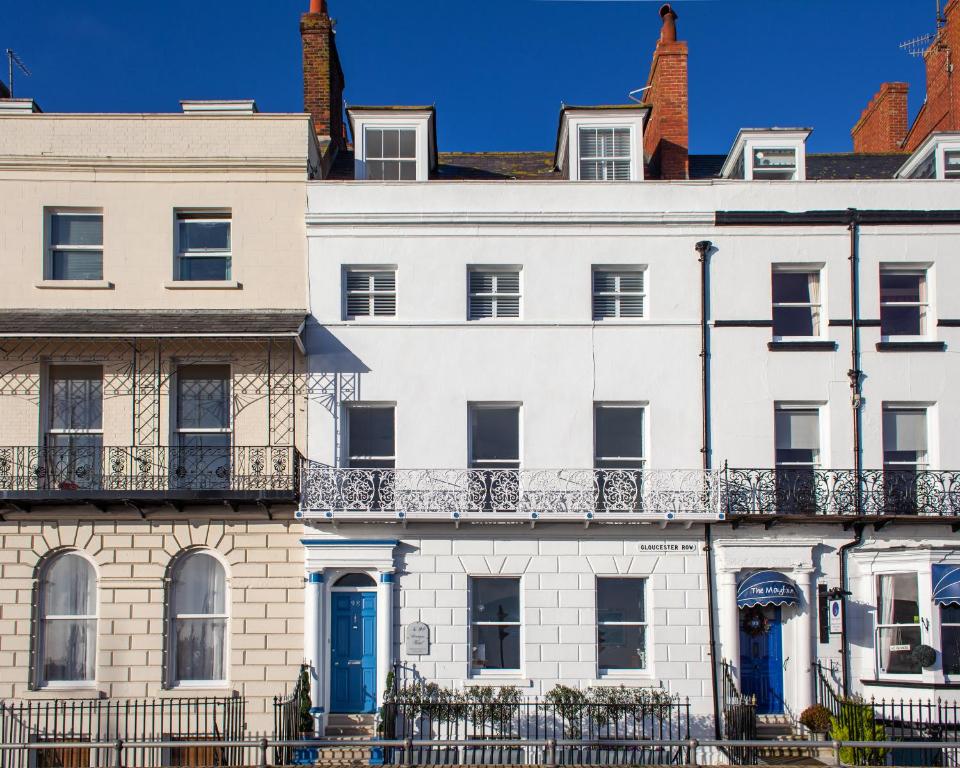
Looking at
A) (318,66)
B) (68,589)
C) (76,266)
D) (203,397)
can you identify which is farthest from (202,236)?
(68,589)

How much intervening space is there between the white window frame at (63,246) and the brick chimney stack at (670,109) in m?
11.6

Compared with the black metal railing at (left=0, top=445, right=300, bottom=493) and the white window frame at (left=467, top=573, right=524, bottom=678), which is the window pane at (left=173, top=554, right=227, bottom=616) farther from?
the white window frame at (left=467, top=573, right=524, bottom=678)

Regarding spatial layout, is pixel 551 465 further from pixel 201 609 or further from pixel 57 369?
pixel 57 369

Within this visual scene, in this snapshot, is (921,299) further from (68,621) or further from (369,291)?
(68,621)

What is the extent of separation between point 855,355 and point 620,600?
6.42 metres

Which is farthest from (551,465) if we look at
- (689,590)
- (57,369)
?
(57,369)

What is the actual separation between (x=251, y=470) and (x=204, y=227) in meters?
4.99

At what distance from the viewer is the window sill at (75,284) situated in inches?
785

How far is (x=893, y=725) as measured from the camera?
1677 cm

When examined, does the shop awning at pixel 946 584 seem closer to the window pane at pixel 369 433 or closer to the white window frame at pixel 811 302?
the white window frame at pixel 811 302

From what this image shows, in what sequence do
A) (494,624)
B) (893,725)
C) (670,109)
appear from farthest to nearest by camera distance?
1. (670,109)
2. (494,624)
3. (893,725)

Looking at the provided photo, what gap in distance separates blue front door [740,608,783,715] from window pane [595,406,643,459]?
12.6 ft

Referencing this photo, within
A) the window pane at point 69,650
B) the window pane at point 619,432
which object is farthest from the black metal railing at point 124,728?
the window pane at point 619,432

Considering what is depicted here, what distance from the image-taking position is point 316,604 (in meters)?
18.8
